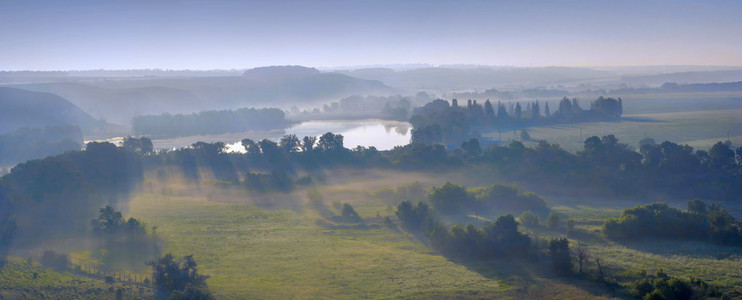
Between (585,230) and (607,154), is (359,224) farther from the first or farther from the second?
(607,154)

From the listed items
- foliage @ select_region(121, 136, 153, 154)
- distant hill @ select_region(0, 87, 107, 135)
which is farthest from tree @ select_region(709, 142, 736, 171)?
distant hill @ select_region(0, 87, 107, 135)

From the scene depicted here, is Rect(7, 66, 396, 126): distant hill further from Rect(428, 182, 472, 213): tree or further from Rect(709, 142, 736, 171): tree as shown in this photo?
Rect(709, 142, 736, 171): tree

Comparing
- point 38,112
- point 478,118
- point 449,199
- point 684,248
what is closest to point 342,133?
point 478,118

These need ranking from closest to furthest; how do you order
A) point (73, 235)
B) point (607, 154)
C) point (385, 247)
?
point (385, 247) → point (73, 235) → point (607, 154)

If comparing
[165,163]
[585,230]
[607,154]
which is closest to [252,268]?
[585,230]

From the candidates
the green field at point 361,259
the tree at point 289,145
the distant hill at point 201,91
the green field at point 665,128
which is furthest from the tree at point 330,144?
the distant hill at point 201,91

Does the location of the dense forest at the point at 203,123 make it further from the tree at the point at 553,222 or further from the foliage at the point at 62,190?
the tree at the point at 553,222
